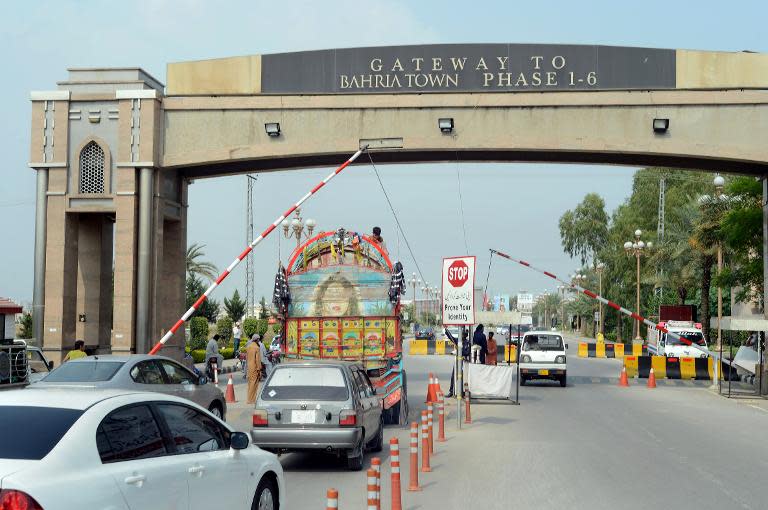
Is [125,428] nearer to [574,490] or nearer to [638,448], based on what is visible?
[574,490]

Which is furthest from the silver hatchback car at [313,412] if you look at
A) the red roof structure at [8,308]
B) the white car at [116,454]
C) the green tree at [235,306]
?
the green tree at [235,306]

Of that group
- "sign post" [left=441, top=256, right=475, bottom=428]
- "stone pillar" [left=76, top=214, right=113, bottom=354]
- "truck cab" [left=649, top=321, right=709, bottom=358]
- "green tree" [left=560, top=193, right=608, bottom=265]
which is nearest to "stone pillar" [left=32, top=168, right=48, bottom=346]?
"stone pillar" [left=76, top=214, right=113, bottom=354]

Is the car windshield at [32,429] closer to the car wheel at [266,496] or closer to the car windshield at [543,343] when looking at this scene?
the car wheel at [266,496]

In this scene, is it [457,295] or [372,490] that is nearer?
[372,490]

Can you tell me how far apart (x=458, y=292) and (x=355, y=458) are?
609cm

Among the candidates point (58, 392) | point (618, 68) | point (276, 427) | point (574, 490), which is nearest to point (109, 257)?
point (618, 68)

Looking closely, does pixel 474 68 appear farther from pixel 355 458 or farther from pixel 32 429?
pixel 32 429

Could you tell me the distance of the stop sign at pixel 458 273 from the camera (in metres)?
17.9

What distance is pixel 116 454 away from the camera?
20.1 ft

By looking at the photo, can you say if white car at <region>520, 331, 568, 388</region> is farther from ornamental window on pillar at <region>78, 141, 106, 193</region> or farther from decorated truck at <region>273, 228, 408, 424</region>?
ornamental window on pillar at <region>78, 141, 106, 193</region>

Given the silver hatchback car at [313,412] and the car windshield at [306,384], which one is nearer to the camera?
the silver hatchback car at [313,412]

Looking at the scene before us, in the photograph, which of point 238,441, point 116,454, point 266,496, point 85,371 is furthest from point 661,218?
point 116,454

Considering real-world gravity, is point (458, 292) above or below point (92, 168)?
below

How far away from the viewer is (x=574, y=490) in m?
11.2
